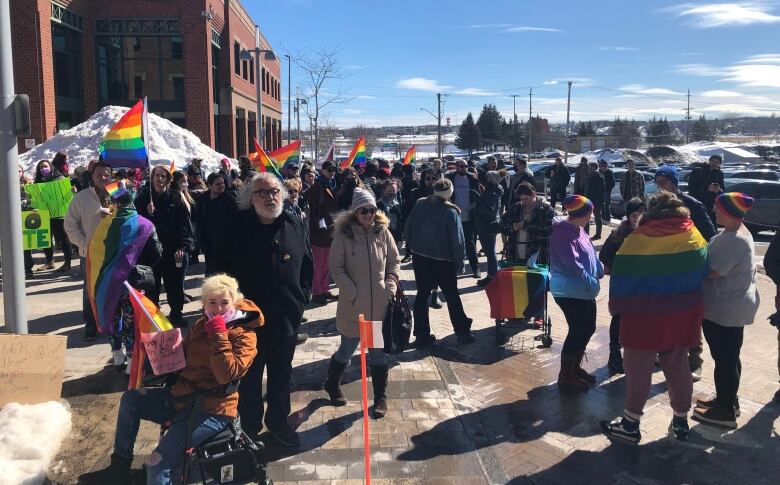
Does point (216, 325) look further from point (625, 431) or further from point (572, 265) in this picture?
point (572, 265)

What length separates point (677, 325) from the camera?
439 cm

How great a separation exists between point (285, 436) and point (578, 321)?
2.73m

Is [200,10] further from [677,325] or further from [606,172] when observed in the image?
[677,325]

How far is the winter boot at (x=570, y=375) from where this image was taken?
549 cm

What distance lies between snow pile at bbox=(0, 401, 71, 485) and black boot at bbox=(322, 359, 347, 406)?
198 cm

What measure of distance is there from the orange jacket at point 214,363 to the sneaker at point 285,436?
732mm

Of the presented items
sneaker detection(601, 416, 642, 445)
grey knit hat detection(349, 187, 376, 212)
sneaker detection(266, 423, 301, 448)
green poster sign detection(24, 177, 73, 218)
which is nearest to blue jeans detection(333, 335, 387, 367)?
sneaker detection(266, 423, 301, 448)

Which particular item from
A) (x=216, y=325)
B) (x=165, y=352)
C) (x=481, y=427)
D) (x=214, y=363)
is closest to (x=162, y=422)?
(x=165, y=352)

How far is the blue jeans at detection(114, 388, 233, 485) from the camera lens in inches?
136

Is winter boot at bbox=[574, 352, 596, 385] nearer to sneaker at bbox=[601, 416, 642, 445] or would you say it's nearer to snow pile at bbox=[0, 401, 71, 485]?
sneaker at bbox=[601, 416, 642, 445]

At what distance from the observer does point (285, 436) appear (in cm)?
436

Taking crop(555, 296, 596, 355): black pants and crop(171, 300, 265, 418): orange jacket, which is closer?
crop(171, 300, 265, 418): orange jacket

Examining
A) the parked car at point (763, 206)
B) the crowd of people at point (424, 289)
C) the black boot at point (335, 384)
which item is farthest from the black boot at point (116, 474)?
the parked car at point (763, 206)

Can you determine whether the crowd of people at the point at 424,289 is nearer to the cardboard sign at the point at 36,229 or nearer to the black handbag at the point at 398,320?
the black handbag at the point at 398,320
